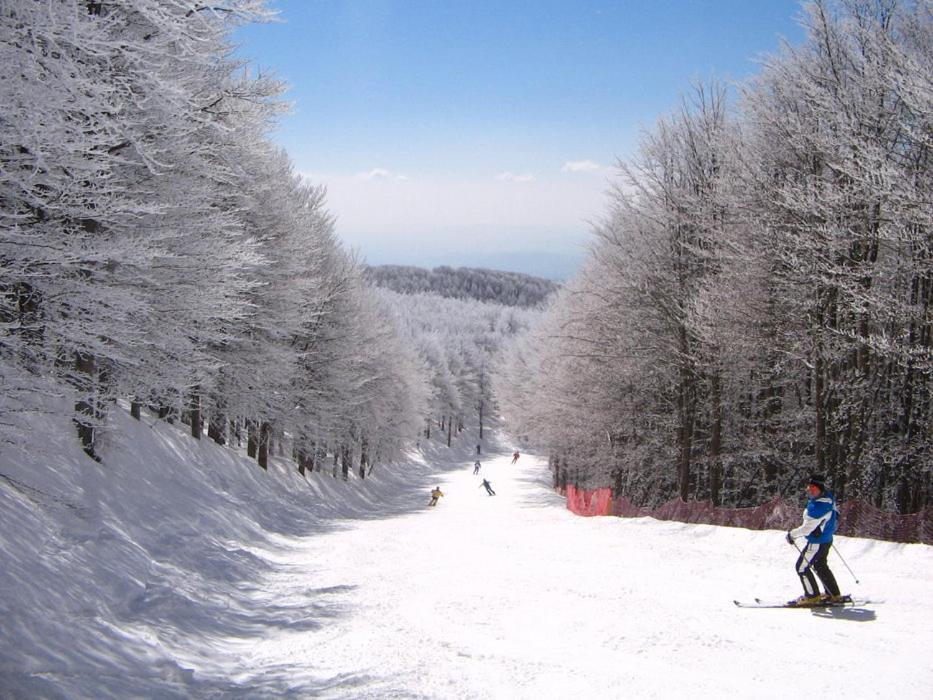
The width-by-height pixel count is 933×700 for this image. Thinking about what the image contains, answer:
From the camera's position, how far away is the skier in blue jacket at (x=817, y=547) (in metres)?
7.27

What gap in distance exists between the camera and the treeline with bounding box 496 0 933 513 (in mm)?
10484

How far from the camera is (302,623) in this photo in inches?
294

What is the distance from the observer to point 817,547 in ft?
24.6

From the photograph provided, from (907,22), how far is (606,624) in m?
11.7

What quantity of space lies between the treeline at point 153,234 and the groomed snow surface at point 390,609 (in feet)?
4.49

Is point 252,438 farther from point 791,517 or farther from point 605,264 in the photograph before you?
point 791,517

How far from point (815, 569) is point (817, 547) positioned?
10.6 inches

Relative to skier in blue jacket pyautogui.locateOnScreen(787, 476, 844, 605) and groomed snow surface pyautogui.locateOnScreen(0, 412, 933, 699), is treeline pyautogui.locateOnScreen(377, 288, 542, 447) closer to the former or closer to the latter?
groomed snow surface pyautogui.locateOnScreen(0, 412, 933, 699)

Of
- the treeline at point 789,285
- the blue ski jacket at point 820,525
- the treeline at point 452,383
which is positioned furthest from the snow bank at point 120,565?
the treeline at point 452,383

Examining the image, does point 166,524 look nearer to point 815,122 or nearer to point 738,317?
point 738,317

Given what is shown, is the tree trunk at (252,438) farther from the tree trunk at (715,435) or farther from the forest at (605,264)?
the tree trunk at (715,435)

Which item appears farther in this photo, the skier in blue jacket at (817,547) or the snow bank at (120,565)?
the skier in blue jacket at (817,547)

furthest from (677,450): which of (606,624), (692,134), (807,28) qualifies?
(606,624)

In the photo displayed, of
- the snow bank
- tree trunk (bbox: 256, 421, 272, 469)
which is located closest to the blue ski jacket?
the snow bank
